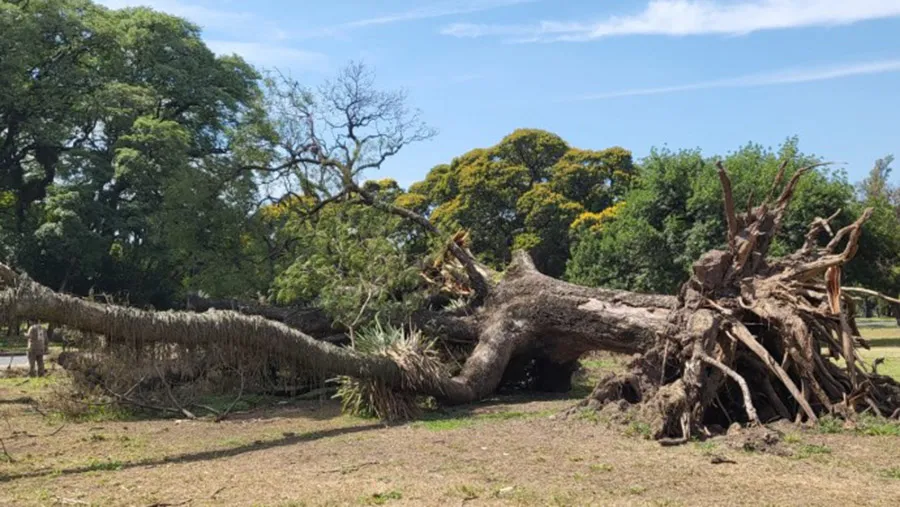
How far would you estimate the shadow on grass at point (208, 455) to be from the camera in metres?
7.37

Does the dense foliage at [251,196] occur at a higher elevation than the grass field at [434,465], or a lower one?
higher

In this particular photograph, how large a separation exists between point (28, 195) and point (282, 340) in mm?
28171

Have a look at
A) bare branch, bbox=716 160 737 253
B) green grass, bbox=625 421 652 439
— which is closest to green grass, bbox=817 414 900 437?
green grass, bbox=625 421 652 439

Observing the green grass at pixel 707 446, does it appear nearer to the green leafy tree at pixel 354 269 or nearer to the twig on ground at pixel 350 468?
the twig on ground at pixel 350 468

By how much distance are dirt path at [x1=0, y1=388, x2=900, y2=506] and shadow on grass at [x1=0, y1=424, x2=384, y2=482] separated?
23 millimetres

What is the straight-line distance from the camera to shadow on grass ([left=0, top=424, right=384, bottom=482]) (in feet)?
24.2

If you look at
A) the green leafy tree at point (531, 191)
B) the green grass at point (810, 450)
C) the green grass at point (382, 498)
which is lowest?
the green grass at point (382, 498)

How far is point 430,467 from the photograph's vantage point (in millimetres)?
7211

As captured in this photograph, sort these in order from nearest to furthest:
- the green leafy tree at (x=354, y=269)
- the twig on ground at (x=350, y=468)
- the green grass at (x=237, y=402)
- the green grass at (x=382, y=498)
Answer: the green grass at (x=382, y=498) → the twig on ground at (x=350, y=468) → the green grass at (x=237, y=402) → the green leafy tree at (x=354, y=269)

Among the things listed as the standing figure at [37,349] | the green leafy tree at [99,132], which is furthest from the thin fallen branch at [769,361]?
the green leafy tree at [99,132]

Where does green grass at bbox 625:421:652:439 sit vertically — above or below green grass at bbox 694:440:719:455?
above

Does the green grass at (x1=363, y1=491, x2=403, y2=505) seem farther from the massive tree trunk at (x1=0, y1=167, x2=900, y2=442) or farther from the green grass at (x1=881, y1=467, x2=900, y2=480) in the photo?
the green grass at (x1=881, y1=467, x2=900, y2=480)

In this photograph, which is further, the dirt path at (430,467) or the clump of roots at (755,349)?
the clump of roots at (755,349)

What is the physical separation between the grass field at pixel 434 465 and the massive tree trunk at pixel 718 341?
570 millimetres
